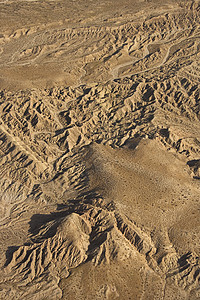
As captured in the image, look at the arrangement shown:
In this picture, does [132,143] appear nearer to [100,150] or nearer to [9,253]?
[100,150]

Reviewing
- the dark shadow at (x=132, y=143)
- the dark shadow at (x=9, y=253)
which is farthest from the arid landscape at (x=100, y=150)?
the dark shadow at (x=132, y=143)

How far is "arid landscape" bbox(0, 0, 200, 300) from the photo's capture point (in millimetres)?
50906

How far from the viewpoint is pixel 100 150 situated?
74.6 metres

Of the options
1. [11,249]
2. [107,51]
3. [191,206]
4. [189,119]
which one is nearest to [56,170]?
[11,249]

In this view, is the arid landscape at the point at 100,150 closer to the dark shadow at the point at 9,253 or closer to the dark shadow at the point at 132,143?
the dark shadow at the point at 9,253

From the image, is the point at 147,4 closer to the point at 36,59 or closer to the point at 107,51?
the point at 107,51

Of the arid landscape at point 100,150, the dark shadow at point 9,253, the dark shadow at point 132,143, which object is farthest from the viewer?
the dark shadow at point 132,143

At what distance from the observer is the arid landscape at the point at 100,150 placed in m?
50.9

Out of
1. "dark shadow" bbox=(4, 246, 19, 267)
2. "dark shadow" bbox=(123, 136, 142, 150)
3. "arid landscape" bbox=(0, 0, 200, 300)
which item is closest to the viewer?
"arid landscape" bbox=(0, 0, 200, 300)

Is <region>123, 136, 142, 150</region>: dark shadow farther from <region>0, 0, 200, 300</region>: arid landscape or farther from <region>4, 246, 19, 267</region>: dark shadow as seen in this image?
<region>4, 246, 19, 267</region>: dark shadow

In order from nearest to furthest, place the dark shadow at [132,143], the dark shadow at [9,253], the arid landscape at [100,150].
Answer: the arid landscape at [100,150] < the dark shadow at [9,253] < the dark shadow at [132,143]

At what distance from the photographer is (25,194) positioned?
6981cm

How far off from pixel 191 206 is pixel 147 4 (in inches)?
3920

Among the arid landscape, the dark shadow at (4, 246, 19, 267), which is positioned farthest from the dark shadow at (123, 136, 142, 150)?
the dark shadow at (4, 246, 19, 267)
